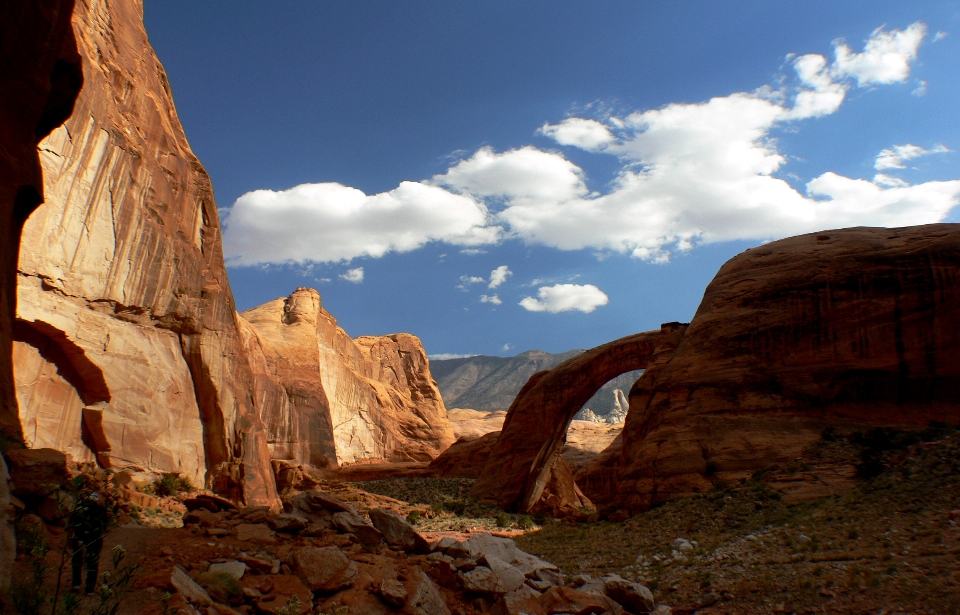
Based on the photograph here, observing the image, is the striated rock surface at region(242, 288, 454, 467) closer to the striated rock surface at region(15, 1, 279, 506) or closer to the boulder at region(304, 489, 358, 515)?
the striated rock surface at region(15, 1, 279, 506)

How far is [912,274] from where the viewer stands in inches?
756

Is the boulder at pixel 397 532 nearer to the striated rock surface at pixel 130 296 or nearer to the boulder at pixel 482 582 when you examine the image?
the boulder at pixel 482 582

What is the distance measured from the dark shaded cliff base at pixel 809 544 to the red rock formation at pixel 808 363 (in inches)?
46.1

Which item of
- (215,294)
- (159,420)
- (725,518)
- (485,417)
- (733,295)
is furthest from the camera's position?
(485,417)

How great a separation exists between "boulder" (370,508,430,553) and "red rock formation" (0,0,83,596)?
5907 mm

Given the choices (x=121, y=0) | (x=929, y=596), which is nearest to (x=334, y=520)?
(x=929, y=596)

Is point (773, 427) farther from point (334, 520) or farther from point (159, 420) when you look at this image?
point (159, 420)

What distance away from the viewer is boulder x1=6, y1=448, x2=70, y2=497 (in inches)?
305

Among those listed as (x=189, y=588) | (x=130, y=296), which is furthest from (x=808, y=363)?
(x=130, y=296)

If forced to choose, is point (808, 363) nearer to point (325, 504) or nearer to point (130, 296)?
point (325, 504)

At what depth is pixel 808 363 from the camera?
20.1m

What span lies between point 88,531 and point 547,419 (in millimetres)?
26112

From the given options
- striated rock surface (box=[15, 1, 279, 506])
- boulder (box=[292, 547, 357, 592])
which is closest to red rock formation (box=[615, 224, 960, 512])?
boulder (box=[292, 547, 357, 592])

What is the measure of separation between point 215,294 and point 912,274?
985 inches
